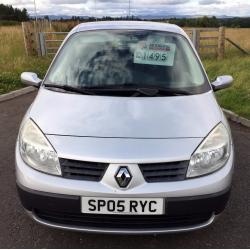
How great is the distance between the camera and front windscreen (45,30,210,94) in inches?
144

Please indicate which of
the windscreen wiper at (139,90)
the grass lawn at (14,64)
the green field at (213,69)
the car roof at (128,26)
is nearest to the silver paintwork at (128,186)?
the windscreen wiper at (139,90)

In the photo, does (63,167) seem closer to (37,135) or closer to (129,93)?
(37,135)

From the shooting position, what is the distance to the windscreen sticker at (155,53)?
3889 millimetres

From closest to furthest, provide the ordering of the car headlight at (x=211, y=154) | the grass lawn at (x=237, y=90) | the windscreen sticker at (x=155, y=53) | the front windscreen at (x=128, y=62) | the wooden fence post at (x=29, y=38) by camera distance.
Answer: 1. the car headlight at (x=211, y=154)
2. the front windscreen at (x=128, y=62)
3. the windscreen sticker at (x=155, y=53)
4. the grass lawn at (x=237, y=90)
5. the wooden fence post at (x=29, y=38)

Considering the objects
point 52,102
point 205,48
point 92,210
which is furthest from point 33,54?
point 92,210

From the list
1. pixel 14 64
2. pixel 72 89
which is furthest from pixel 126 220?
pixel 14 64

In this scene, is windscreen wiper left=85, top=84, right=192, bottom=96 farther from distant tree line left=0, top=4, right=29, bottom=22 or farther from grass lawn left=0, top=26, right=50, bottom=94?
distant tree line left=0, top=4, right=29, bottom=22

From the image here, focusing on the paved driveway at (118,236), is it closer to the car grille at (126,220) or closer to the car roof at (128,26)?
the car grille at (126,220)

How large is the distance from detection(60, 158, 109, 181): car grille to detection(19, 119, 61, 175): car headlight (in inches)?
2.2

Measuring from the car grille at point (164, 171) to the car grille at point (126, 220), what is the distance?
27 cm

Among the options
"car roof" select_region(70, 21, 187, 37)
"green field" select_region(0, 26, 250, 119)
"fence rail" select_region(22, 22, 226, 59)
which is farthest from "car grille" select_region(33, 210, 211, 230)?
"fence rail" select_region(22, 22, 226, 59)

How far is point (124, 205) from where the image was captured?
261cm

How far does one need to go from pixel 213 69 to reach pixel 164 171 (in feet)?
28.8

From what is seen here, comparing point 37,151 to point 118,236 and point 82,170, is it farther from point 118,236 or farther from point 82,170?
point 118,236
